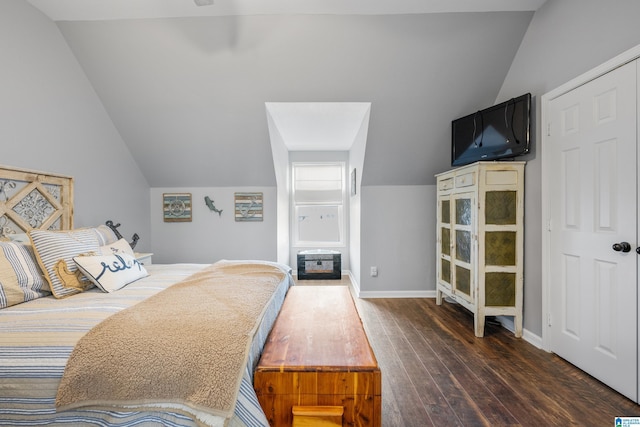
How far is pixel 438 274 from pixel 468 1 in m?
2.72

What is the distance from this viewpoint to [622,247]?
5.36 ft

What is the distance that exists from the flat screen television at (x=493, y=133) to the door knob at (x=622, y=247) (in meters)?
0.97

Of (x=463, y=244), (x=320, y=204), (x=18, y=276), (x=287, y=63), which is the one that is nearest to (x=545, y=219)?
(x=463, y=244)

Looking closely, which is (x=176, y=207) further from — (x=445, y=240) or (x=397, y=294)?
(x=445, y=240)

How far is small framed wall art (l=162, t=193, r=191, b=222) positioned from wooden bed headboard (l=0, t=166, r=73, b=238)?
146cm

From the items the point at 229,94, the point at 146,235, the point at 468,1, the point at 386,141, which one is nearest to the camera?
the point at 468,1

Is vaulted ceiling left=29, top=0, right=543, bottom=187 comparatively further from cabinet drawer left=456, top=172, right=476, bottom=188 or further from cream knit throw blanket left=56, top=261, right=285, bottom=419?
cream knit throw blanket left=56, top=261, right=285, bottom=419

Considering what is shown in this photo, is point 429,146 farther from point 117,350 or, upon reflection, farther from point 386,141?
point 117,350

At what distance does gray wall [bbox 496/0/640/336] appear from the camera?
5.54 ft

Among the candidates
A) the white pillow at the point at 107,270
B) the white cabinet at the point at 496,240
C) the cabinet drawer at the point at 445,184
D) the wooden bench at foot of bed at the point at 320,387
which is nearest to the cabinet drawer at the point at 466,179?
the white cabinet at the point at 496,240

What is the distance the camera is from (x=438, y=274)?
3326 mm

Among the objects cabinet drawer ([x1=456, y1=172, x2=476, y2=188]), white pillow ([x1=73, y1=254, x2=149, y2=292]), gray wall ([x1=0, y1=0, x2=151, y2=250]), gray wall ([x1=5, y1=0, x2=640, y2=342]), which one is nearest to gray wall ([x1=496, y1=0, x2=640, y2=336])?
gray wall ([x1=5, y1=0, x2=640, y2=342])

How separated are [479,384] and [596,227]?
131 centimetres

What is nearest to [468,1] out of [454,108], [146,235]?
[454,108]
